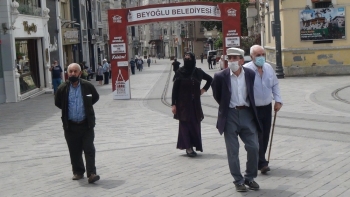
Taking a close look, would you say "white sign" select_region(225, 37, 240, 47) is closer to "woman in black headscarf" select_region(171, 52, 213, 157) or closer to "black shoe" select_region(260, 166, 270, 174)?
"woman in black headscarf" select_region(171, 52, 213, 157)

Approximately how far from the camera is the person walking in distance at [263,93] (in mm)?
8500

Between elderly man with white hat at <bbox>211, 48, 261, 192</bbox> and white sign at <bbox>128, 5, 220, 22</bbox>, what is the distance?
1569 centimetres

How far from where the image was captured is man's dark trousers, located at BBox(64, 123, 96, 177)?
28.8 ft

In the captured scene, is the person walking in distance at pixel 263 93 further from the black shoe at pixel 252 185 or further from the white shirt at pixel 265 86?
the black shoe at pixel 252 185

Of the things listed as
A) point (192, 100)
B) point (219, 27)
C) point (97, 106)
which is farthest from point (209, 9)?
point (219, 27)

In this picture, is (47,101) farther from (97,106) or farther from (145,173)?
(145,173)

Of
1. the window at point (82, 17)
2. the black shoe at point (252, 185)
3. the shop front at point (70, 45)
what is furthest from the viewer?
the window at point (82, 17)

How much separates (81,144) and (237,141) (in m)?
2.58

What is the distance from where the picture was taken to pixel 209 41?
278 ft

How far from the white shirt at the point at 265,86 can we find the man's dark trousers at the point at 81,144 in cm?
245

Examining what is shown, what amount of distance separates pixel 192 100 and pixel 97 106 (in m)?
11.5

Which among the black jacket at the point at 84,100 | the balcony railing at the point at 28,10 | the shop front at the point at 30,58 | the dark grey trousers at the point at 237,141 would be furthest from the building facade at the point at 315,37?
the dark grey trousers at the point at 237,141

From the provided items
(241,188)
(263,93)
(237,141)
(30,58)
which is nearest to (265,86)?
(263,93)

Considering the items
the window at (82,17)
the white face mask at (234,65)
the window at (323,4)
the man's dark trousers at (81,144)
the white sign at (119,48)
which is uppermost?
the window at (82,17)
